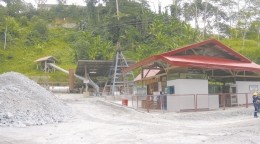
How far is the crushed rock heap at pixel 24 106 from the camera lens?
16.5 m

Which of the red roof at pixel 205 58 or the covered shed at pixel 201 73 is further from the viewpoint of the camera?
the covered shed at pixel 201 73

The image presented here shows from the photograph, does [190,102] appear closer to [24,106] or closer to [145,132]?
[145,132]

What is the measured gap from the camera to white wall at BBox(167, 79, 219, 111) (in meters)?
20.5

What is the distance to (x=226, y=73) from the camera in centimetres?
2559

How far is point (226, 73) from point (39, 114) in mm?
14392

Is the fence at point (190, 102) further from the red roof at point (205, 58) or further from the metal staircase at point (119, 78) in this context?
the metal staircase at point (119, 78)

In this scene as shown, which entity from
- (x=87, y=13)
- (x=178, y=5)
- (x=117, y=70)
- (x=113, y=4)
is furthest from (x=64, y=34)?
(x=117, y=70)

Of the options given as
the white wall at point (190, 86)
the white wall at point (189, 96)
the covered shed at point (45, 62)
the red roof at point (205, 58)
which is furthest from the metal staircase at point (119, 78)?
the covered shed at point (45, 62)

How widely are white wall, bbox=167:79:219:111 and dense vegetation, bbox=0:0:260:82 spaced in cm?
2946

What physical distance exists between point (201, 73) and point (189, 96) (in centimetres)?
287

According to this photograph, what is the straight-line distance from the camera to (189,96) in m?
20.7

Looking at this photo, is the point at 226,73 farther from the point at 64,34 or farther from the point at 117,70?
the point at 64,34

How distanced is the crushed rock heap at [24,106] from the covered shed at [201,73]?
6.86 metres

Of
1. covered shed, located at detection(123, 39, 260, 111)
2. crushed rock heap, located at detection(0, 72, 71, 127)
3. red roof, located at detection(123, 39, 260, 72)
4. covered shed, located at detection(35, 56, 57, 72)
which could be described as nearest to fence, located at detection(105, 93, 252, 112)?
covered shed, located at detection(123, 39, 260, 111)
